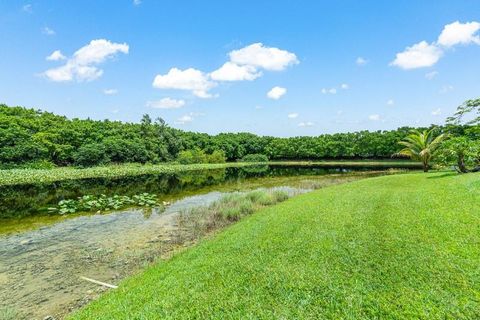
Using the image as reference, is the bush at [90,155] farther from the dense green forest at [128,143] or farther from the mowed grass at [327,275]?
the mowed grass at [327,275]

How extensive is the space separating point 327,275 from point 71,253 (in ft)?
29.4

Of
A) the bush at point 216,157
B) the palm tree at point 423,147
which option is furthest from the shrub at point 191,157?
the palm tree at point 423,147

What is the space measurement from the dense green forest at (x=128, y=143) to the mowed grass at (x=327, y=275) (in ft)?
131

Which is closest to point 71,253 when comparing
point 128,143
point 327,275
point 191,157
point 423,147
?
point 327,275

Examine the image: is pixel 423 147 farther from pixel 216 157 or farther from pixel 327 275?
pixel 216 157

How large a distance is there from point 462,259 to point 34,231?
15874 millimetres

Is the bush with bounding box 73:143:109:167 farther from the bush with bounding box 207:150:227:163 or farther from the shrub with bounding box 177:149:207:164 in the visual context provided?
the bush with bounding box 207:150:227:163

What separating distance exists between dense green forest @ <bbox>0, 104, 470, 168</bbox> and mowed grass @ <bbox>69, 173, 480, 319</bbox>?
39.8 meters

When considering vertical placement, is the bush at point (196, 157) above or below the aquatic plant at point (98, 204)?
above

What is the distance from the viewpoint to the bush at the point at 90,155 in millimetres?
54312

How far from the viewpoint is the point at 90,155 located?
5453 centimetres

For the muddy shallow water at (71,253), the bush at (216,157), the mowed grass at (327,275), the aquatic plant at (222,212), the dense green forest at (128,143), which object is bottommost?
the muddy shallow water at (71,253)

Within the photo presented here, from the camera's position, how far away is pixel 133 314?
5.25 m

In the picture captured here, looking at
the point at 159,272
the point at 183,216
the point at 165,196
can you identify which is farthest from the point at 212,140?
the point at 159,272
